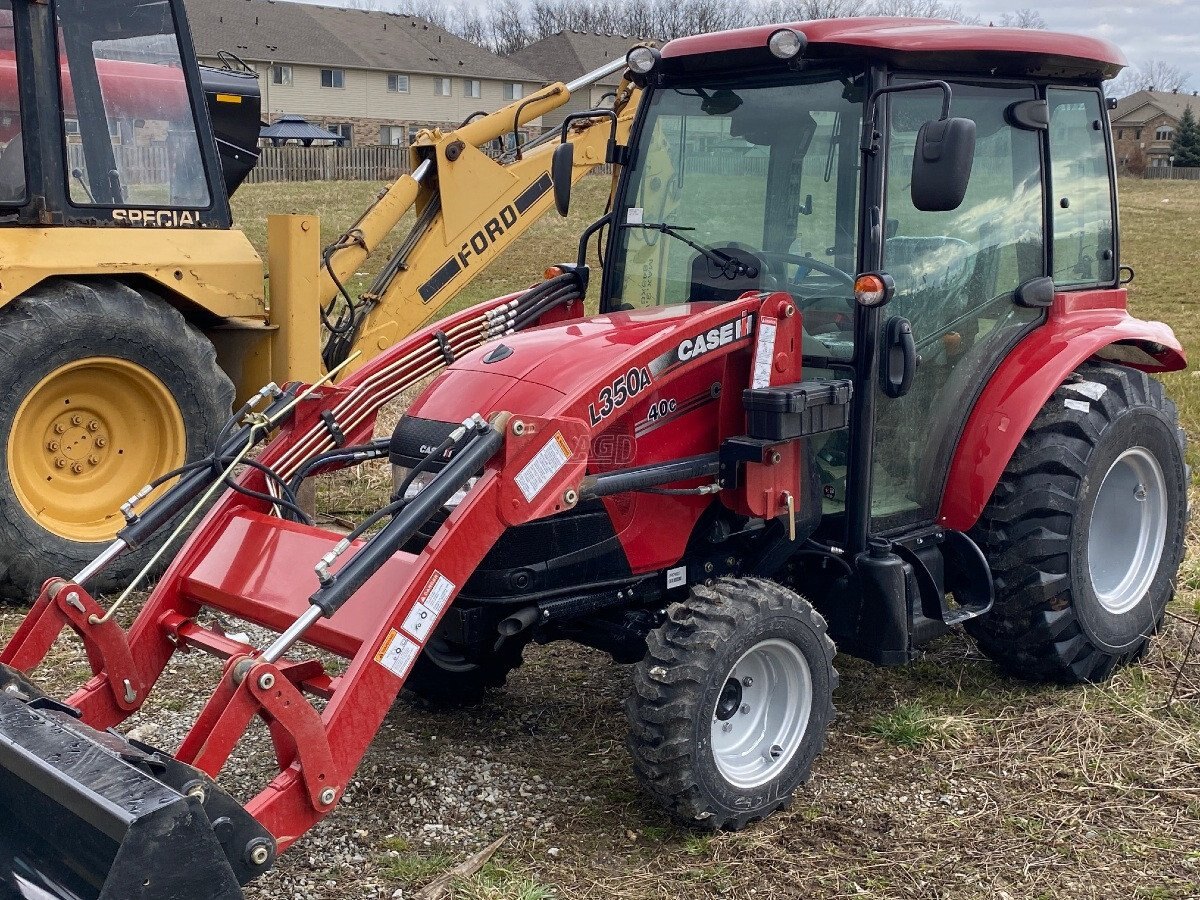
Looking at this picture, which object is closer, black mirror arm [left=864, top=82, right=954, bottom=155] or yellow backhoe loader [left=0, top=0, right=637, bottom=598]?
black mirror arm [left=864, top=82, right=954, bottom=155]

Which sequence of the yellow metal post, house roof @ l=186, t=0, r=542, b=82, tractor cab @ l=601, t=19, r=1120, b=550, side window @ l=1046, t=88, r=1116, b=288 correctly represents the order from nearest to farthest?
tractor cab @ l=601, t=19, r=1120, b=550, side window @ l=1046, t=88, r=1116, b=288, the yellow metal post, house roof @ l=186, t=0, r=542, b=82

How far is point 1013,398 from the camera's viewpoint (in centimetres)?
439

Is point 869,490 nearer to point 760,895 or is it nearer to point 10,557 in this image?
point 760,895

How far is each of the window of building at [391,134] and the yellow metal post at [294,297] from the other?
45783mm

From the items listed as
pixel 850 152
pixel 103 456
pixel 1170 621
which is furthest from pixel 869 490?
pixel 103 456

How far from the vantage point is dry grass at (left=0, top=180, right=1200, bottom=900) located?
351 centimetres

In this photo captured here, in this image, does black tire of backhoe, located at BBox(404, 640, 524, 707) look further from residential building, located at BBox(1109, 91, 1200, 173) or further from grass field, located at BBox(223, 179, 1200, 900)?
residential building, located at BBox(1109, 91, 1200, 173)

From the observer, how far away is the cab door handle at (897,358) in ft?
13.4

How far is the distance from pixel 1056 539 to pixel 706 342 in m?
1.47

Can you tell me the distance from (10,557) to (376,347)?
2.21 meters

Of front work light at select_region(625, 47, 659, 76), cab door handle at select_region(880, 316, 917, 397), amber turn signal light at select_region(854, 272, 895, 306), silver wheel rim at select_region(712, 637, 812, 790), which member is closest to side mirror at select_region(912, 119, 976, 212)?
amber turn signal light at select_region(854, 272, 895, 306)

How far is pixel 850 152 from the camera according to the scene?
4.05 m

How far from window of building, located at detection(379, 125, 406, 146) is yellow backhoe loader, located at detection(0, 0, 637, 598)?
45.9m

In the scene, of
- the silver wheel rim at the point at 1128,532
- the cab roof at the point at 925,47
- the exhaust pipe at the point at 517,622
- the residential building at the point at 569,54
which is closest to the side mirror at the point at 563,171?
the cab roof at the point at 925,47
